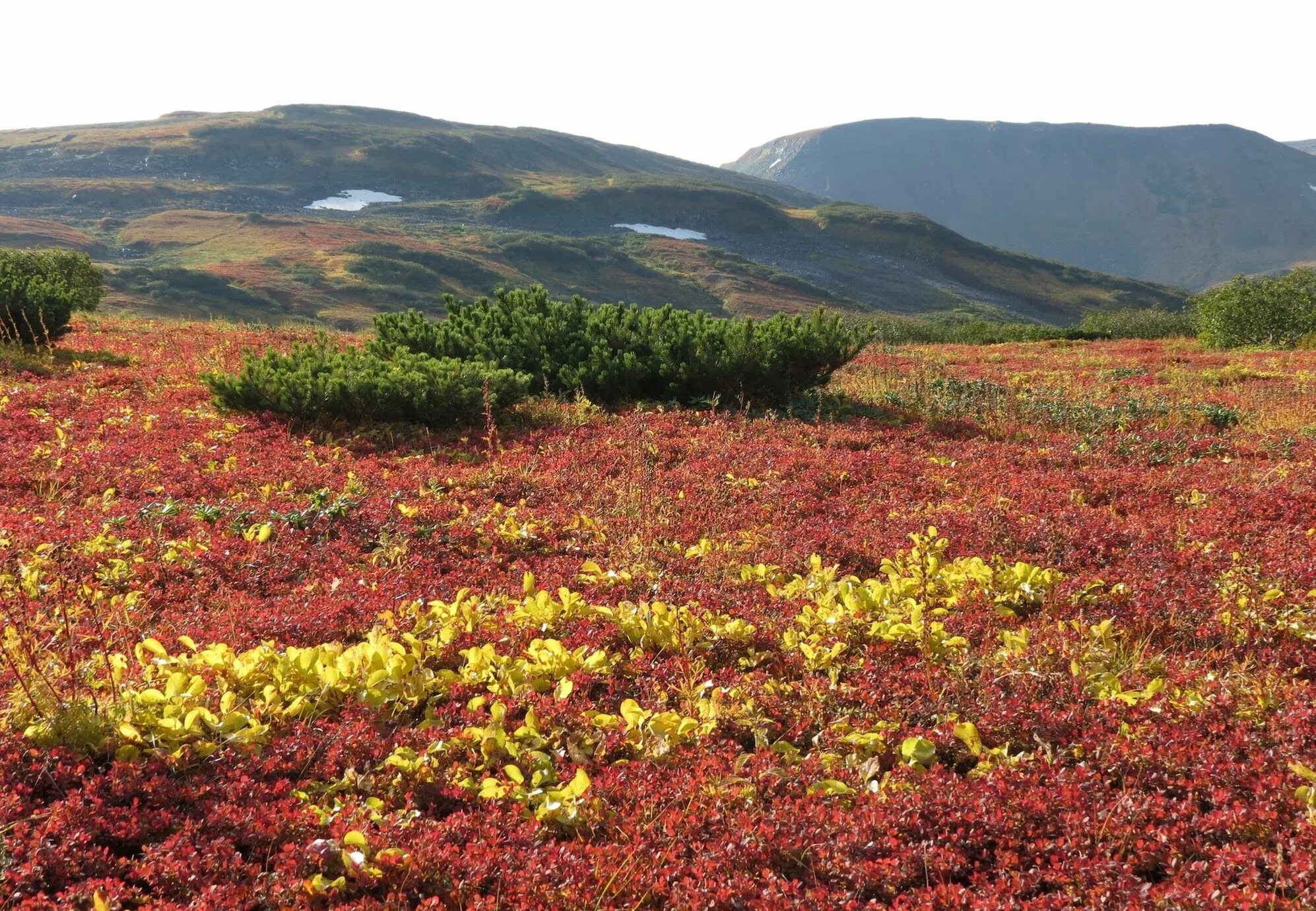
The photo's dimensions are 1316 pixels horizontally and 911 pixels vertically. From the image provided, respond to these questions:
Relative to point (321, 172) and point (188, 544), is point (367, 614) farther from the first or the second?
point (321, 172)

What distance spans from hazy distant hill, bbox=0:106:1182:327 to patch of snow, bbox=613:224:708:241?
4.89 feet

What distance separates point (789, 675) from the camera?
383cm

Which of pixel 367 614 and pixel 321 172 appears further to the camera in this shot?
pixel 321 172

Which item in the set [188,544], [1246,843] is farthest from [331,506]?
[1246,843]

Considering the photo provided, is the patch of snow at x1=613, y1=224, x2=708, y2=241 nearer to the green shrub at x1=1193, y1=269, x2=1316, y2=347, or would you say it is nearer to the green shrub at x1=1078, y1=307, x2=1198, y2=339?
the green shrub at x1=1078, y1=307, x2=1198, y2=339

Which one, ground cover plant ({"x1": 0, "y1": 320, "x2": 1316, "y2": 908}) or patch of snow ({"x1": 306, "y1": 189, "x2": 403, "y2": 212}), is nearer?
ground cover plant ({"x1": 0, "y1": 320, "x2": 1316, "y2": 908})

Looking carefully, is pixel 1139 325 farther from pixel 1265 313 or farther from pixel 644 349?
pixel 644 349

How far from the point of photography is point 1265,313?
74.9ft

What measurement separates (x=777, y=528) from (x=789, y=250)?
111 metres

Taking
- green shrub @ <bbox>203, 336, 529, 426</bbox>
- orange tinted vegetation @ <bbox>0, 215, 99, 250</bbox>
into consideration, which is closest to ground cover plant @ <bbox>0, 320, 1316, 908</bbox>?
green shrub @ <bbox>203, 336, 529, 426</bbox>

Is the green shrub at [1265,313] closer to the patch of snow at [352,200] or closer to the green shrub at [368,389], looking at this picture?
the green shrub at [368,389]

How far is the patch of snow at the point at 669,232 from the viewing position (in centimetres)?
11025

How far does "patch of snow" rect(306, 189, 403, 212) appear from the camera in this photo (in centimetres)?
10725

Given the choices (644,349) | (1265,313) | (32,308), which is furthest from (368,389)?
(1265,313)
